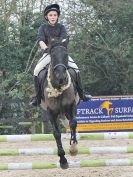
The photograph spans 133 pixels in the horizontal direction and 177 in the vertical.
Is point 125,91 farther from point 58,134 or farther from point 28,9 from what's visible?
point 58,134

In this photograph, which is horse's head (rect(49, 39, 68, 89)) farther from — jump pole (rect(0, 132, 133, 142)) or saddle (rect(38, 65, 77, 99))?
jump pole (rect(0, 132, 133, 142))

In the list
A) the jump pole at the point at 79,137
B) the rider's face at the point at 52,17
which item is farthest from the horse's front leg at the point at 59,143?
the rider's face at the point at 52,17

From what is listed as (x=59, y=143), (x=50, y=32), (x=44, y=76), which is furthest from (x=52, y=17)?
(x=59, y=143)

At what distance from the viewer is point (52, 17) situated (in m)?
8.07

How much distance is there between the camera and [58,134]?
7793mm

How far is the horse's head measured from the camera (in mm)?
7035

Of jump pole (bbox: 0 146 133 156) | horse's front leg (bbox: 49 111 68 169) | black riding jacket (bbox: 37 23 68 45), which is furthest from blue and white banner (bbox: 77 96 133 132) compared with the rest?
horse's front leg (bbox: 49 111 68 169)

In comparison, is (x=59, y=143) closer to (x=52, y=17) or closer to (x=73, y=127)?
(x=73, y=127)

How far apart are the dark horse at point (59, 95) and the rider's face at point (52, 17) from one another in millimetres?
735

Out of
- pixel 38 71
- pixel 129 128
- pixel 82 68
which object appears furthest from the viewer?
pixel 82 68

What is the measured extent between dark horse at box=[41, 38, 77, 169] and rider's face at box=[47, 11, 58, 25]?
0.74 m

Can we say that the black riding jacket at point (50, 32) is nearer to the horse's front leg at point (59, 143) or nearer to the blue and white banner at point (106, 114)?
the horse's front leg at point (59, 143)

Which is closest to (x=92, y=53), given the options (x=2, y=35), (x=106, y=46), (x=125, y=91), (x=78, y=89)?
(x=106, y=46)

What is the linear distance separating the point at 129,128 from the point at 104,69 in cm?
521
